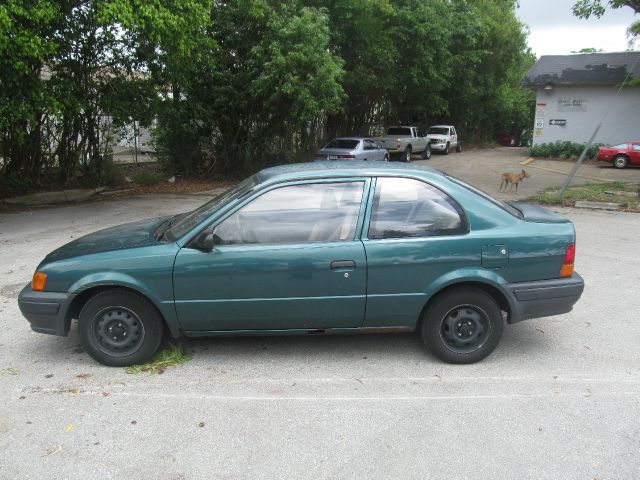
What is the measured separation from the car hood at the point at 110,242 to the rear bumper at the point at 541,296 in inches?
114

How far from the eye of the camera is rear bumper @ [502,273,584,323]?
14.0ft

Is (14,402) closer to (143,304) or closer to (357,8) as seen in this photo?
(143,304)

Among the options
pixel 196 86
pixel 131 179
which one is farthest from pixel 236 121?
pixel 131 179

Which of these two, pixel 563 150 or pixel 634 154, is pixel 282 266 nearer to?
pixel 634 154

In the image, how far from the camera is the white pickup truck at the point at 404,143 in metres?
26.3

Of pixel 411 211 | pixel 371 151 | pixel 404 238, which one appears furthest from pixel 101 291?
pixel 371 151

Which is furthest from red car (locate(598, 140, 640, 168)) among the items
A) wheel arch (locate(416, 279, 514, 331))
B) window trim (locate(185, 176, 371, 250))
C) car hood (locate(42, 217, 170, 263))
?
car hood (locate(42, 217, 170, 263))

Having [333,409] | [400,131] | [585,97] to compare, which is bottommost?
[333,409]

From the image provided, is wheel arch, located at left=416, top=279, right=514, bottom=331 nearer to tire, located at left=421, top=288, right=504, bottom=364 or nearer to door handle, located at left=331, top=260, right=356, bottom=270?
tire, located at left=421, top=288, right=504, bottom=364

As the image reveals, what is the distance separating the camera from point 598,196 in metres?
14.1

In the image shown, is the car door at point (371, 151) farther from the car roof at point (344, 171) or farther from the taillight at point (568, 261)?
the taillight at point (568, 261)

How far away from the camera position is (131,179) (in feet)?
58.6

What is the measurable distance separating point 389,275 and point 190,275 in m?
1.53

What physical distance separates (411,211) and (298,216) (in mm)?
903
